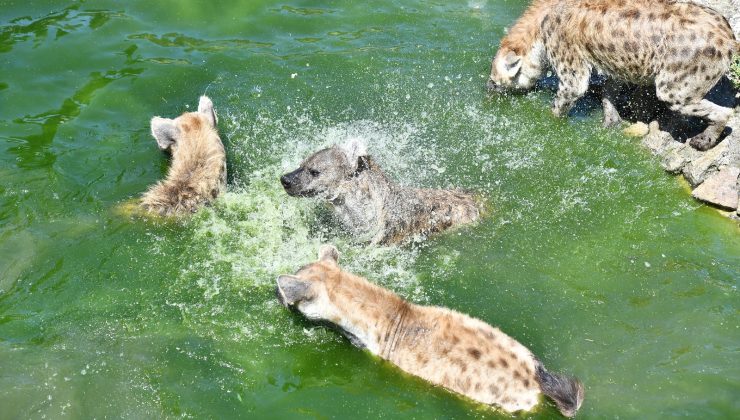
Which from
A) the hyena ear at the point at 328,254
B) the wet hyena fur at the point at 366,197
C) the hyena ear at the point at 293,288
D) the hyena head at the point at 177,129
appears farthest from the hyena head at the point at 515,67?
the hyena ear at the point at 293,288

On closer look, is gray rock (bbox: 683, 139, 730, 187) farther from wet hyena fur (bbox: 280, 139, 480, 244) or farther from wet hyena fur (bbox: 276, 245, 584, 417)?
wet hyena fur (bbox: 276, 245, 584, 417)

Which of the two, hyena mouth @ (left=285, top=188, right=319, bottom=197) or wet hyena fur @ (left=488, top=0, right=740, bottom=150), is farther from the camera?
wet hyena fur @ (left=488, top=0, right=740, bottom=150)

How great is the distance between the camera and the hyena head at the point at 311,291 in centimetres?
500

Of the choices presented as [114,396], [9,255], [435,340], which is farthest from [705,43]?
[9,255]

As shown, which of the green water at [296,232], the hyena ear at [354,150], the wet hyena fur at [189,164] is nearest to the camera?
the green water at [296,232]

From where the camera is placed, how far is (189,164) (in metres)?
6.66

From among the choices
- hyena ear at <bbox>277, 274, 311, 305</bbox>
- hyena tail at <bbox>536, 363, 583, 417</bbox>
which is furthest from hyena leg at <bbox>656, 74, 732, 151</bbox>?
hyena ear at <bbox>277, 274, 311, 305</bbox>

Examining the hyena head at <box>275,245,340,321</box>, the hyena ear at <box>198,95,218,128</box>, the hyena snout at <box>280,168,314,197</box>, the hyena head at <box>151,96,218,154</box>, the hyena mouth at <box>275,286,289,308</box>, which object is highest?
the hyena ear at <box>198,95,218,128</box>

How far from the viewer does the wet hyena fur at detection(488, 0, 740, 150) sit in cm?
711

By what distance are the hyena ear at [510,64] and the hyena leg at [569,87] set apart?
1.79 feet

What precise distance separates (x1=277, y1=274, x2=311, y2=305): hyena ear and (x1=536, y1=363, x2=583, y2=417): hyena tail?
1689mm

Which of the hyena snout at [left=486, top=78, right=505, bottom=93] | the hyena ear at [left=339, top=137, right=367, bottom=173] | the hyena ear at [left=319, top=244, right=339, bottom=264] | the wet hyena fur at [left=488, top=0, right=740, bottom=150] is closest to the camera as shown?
the hyena ear at [left=319, top=244, right=339, bottom=264]

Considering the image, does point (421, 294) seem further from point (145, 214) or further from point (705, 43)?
point (705, 43)

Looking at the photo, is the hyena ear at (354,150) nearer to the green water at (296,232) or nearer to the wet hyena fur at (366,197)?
the wet hyena fur at (366,197)
